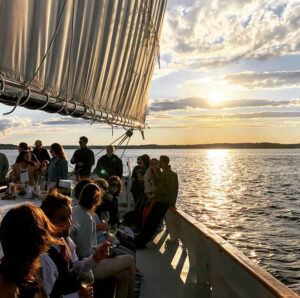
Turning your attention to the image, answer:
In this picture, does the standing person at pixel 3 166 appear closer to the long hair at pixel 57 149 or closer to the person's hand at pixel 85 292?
the long hair at pixel 57 149

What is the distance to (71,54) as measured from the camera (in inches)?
154

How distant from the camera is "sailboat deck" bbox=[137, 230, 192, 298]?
4.37 metres

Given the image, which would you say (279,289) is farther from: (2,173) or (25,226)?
(2,173)

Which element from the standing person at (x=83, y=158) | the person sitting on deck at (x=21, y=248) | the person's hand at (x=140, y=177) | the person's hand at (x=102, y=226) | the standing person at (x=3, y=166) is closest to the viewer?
the person sitting on deck at (x=21, y=248)

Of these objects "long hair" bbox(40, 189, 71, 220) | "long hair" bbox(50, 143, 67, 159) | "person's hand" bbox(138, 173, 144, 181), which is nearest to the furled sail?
"long hair" bbox(40, 189, 71, 220)

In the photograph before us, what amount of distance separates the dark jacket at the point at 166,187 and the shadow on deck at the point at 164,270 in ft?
2.41

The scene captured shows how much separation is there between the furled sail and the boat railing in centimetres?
187

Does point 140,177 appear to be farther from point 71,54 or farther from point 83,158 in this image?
point 71,54

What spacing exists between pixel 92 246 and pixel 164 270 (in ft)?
5.87

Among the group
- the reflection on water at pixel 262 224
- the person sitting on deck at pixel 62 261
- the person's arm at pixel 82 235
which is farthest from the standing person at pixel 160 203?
the reflection on water at pixel 262 224

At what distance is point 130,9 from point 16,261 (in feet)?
17.6

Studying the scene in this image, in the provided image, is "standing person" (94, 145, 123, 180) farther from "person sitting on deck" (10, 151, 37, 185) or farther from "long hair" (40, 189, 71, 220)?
"long hair" (40, 189, 71, 220)

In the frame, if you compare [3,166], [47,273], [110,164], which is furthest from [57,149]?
[47,273]

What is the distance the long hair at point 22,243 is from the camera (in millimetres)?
1653
